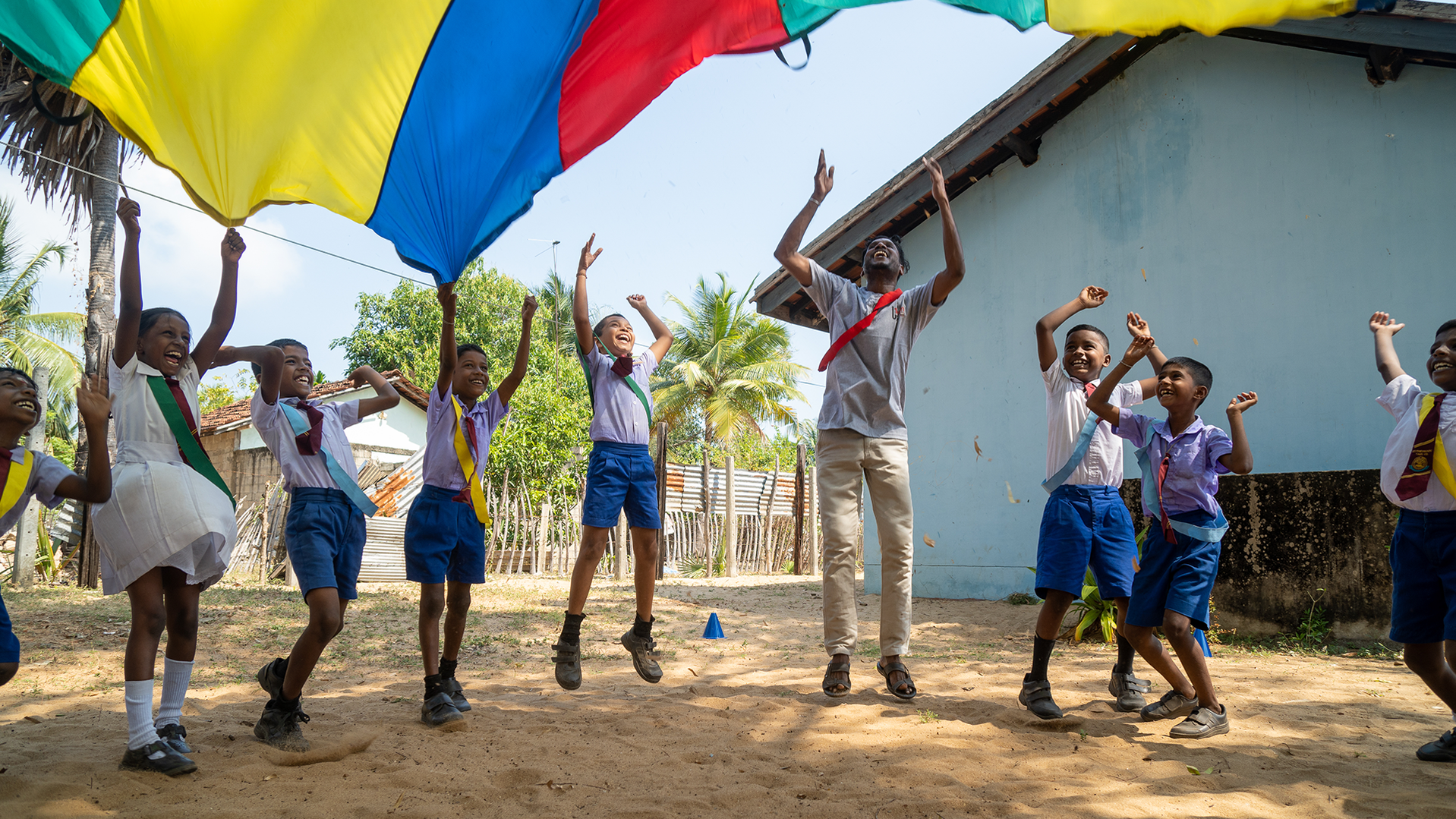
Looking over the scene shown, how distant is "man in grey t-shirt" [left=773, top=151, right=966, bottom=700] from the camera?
4285 millimetres

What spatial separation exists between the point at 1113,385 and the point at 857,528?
1356 millimetres

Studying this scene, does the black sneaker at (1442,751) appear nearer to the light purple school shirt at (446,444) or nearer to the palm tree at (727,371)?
the light purple school shirt at (446,444)

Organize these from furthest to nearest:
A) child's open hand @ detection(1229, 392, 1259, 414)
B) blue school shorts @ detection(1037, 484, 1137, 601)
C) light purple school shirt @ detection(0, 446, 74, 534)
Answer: blue school shorts @ detection(1037, 484, 1137, 601) < child's open hand @ detection(1229, 392, 1259, 414) < light purple school shirt @ detection(0, 446, 74, 534)

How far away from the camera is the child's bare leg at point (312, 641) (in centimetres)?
352

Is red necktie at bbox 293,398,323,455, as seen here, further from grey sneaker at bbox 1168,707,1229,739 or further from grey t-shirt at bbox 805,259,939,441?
grey sneaker at bbox 1168,707,1229,739

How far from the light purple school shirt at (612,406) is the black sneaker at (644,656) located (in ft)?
3.51

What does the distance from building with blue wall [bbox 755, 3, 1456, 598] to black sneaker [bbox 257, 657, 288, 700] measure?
663 cm

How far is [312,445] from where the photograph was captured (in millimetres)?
3766

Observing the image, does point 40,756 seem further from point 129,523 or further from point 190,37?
point 190,37

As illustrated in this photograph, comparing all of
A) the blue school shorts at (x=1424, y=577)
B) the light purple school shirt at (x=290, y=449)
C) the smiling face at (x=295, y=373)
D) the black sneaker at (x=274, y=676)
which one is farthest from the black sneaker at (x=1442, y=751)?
the smiling face at (x=295, y=373)

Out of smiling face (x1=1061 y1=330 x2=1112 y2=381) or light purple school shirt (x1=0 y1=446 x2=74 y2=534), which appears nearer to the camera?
light purple school shirt (x1=0 y1=446 x2=74 y2=534)

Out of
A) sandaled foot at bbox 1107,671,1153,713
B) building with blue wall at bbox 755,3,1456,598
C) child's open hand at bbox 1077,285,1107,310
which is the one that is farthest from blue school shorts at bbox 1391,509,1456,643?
building with blue wall at bbox 755,3,1456,598

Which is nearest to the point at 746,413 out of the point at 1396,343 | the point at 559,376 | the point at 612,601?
the point at 559,376

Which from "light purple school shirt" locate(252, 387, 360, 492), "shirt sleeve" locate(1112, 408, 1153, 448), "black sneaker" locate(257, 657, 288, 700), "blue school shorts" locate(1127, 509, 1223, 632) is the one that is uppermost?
"shirt sleeve" locate(1112, 408, 1153, 448)
